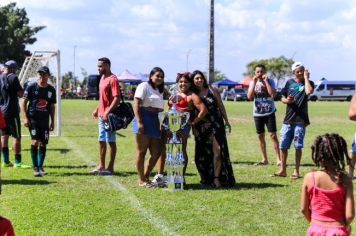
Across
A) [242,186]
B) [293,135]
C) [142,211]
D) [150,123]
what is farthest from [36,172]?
[293,135]

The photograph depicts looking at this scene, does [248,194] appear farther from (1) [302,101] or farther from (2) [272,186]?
(1) [302,101]

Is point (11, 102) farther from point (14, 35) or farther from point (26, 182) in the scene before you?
point (14, 35)

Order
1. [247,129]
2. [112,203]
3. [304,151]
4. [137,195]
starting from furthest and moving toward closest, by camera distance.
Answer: [247,129] → [304,151] → [137,195] → [112,203]

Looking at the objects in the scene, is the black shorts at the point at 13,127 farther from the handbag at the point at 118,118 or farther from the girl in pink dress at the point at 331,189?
the girl in pink dress at the point at 331,189

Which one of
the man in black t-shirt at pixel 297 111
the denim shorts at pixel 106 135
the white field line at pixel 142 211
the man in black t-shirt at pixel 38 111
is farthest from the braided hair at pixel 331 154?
the man in black t-shirt at pixel 38 111

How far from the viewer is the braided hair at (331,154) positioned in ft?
12.3

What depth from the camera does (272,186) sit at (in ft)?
28.3

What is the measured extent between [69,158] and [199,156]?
4.06m

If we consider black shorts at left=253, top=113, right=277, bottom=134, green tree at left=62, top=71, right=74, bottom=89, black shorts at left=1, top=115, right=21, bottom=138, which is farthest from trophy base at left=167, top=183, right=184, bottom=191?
green tree at left=62, top=71, right=74, bottom=89

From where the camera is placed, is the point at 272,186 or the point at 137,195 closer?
the point at 137,195

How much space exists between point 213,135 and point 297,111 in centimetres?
160

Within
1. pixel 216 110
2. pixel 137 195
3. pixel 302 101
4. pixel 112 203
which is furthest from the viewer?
pixel 302 101

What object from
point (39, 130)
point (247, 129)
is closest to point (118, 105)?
point (39, 130)

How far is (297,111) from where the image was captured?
30.4 feet
